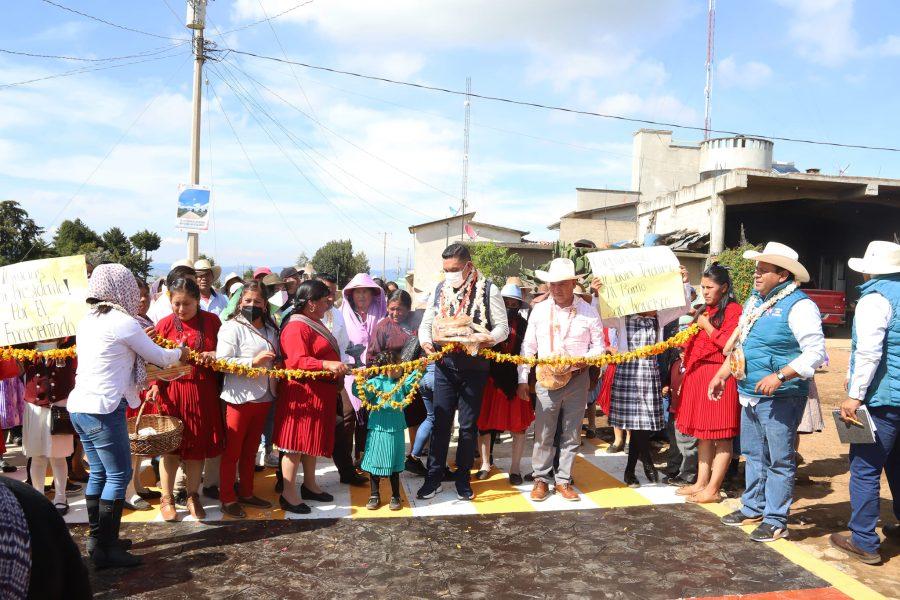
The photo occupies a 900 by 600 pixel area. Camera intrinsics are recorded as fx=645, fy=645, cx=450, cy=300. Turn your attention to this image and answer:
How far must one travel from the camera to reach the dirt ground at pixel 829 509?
417 cm

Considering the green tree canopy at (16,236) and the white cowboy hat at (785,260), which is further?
the green tree canopy at (16,236)

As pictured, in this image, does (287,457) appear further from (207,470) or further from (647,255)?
(647,255)

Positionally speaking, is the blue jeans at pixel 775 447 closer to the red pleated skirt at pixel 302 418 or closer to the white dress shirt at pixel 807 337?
the white dress shirt at pixel 807 337

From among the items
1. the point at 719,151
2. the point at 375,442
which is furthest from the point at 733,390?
the point at 719,151

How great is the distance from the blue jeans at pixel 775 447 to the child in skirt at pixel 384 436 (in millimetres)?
2649

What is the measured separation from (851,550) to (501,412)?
2869mm

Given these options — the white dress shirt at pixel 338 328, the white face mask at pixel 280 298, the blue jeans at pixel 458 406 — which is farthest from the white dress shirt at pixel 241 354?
the white face mask at pixel 280 298

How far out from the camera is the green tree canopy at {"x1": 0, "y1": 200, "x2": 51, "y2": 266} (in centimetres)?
2427

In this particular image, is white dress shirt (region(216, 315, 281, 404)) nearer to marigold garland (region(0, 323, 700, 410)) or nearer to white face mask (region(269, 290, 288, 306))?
marigold garland (region(0, 323, 700, 410))

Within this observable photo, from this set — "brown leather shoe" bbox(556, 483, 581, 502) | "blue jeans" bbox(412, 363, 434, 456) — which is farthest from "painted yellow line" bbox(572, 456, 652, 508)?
"blue jeans" bbox(412, 363, 434, 456)

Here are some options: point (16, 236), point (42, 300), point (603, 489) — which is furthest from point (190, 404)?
point (16, 236)

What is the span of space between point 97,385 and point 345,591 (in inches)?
77.6

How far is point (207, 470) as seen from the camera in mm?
5434

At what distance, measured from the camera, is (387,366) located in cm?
532
